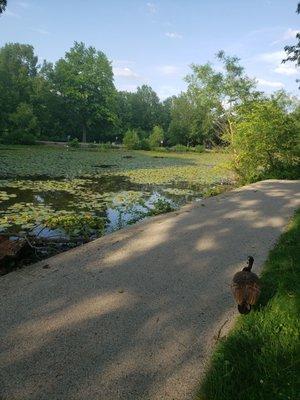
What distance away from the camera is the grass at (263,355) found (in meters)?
2.96

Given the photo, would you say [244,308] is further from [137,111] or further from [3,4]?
[137,111]

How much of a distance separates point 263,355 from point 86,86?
62756mm

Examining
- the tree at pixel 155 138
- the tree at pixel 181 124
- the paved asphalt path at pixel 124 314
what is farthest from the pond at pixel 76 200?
the tree at pixel 181 124

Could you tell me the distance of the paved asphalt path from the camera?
3.23 m

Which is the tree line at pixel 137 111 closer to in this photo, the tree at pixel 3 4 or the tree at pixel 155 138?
the tree at pixel 155 138

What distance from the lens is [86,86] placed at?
61.4 metres

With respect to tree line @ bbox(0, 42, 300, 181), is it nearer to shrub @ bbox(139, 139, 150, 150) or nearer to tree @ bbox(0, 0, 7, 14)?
shrub @ bbox(139, 139, 150, 150)

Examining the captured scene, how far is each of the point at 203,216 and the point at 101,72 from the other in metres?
59.0

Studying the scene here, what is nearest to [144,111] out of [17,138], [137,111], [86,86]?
[137,111]

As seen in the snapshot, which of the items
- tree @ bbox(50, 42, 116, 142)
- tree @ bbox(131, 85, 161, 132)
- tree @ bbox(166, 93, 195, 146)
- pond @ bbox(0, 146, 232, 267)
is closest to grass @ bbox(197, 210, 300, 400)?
pond @ bbox(0, 146, 232, 267)

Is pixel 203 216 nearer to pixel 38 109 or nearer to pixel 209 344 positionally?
pixel 209 344

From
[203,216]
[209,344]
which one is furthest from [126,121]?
[209,344]

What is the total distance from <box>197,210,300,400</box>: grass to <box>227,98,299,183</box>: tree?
12.6 meters

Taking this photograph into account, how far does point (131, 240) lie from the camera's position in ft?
23.4
